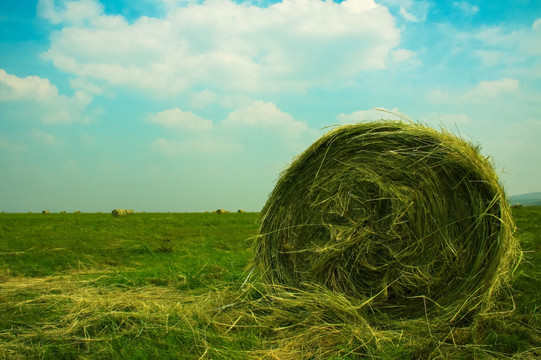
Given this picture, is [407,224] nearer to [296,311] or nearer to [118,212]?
[296,311]

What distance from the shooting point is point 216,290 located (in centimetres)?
466

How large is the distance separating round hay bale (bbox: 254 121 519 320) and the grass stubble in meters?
0.02

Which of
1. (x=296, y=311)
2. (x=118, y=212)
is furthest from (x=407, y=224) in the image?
(x=118, y=212)

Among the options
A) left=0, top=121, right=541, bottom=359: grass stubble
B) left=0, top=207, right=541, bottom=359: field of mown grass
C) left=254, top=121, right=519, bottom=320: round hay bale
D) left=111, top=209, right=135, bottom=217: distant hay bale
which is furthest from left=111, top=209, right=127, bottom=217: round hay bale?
left=254, top=121, right=519, bottom=320: round hay bale

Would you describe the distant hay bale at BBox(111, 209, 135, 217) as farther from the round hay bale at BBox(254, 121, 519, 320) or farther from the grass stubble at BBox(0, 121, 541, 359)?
the round hay bale at BBox(254, 121, 519, 320)

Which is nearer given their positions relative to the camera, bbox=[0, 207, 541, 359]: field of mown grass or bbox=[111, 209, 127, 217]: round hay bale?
bbox=[0, 207, 541, 359]: field of mown grass

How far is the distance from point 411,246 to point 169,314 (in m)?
2.25

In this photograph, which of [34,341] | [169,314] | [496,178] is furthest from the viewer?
[496,178]

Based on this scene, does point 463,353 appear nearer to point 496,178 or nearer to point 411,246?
point 411,246

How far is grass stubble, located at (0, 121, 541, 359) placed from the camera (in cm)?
312

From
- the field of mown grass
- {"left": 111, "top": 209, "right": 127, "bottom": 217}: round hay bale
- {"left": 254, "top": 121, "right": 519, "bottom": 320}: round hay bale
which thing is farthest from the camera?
{"left": 111, "top": 209, "right": 127, "bottom": 217}: round hay bale

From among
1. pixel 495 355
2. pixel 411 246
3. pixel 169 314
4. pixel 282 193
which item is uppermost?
pixel 282 193

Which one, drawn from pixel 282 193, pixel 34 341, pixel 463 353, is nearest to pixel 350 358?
pixel 463 353

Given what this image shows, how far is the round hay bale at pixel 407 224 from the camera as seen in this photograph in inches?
148
